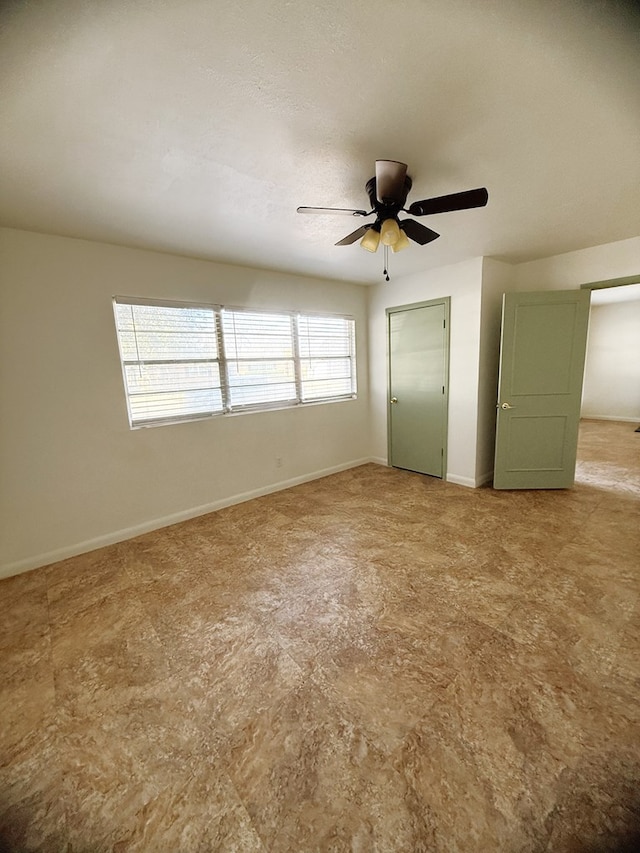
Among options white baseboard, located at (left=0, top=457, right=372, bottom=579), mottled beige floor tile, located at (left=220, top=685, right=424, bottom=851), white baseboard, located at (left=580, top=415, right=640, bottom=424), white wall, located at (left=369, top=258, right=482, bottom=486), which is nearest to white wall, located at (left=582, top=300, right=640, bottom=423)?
white baseboard, located at (left=580, top=415, right=640, bottom=424)

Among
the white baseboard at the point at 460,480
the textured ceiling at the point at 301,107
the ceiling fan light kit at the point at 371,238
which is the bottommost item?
the white baseboard at the point at 460,480

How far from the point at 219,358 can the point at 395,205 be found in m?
2.17

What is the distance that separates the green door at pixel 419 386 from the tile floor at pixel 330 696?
5.11 feet

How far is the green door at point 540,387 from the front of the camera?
3.23m

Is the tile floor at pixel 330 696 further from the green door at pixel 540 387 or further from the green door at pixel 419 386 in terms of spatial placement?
the green door at pixel 419 386

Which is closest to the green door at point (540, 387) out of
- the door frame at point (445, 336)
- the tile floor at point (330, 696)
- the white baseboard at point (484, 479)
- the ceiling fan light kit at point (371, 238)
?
the white baseboard at point (484, 479)

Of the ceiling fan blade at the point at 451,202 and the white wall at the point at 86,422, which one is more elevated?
the ceiling fan blade at the point at 451,202

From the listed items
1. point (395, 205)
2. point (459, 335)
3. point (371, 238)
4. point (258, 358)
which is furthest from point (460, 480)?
point (395, 205)

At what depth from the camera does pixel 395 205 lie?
5.98 feet

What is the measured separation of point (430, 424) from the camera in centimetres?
405

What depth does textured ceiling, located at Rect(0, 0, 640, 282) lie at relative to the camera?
102cm

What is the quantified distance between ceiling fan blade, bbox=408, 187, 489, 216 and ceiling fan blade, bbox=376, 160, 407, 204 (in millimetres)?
139

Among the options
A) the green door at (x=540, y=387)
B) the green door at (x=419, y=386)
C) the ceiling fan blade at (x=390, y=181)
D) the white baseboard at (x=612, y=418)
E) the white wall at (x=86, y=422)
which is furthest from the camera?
the white baseboard at (x=612, y=418)

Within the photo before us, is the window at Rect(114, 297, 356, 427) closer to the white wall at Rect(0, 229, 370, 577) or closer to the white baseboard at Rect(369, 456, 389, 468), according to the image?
the white wall at Rect(0, 229, 370, 577)
